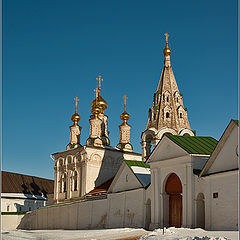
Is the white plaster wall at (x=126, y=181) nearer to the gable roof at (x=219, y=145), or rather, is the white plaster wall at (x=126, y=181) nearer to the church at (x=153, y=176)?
the church at (x=153, y=176)

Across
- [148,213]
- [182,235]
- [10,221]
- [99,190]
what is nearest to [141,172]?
[148,213]

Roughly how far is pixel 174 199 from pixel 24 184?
32472mm

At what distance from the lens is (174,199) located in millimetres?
21812

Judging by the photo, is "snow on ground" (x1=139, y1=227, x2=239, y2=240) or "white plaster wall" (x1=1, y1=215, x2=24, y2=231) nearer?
"snow on ground" (x1=139, y1=227, x2=239, y2=240)

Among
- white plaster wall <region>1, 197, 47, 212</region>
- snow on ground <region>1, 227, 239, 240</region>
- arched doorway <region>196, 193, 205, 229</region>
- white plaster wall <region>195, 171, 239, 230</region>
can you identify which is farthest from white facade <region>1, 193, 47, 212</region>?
white plaster wall <region>195, 171, 239, 230</region>

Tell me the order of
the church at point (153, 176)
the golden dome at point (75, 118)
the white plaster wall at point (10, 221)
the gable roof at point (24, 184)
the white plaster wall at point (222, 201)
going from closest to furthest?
the white plaster wall at point (222, 201) → the church at point (153, 176) → the white plaster wall at point (10, 221) → the golden dome at point (75, 118) → the gable roof at point (24, 184)

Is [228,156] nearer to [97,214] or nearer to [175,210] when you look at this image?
[175,210]

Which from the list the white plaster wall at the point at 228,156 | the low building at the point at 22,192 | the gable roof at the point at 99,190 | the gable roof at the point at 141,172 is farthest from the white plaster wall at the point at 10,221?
the white plaster wall at the point at 228,156

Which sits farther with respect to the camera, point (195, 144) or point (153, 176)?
point (153, 176)

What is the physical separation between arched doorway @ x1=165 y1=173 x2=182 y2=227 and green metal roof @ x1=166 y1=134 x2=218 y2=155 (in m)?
1.57

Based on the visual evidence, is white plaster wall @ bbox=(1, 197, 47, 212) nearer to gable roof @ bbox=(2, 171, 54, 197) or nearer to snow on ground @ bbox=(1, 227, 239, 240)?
gable roof @ bbox=(2, 171, 54, 197)

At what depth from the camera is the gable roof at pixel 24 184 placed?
161 feet

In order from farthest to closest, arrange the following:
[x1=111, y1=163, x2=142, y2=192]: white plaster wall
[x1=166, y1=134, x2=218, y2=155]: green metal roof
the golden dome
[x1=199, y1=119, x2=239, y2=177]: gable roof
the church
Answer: the golden dome → [x1=111, y1=163, x2=142, y2=192]: white plaster wall → [x1=166, y1=134, x2=218, y2=155]: green metal roof → the church → [x1=199, y1=119, x2=239, y2=177]: gable roof

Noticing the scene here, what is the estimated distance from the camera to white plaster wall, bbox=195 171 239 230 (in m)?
17.7
